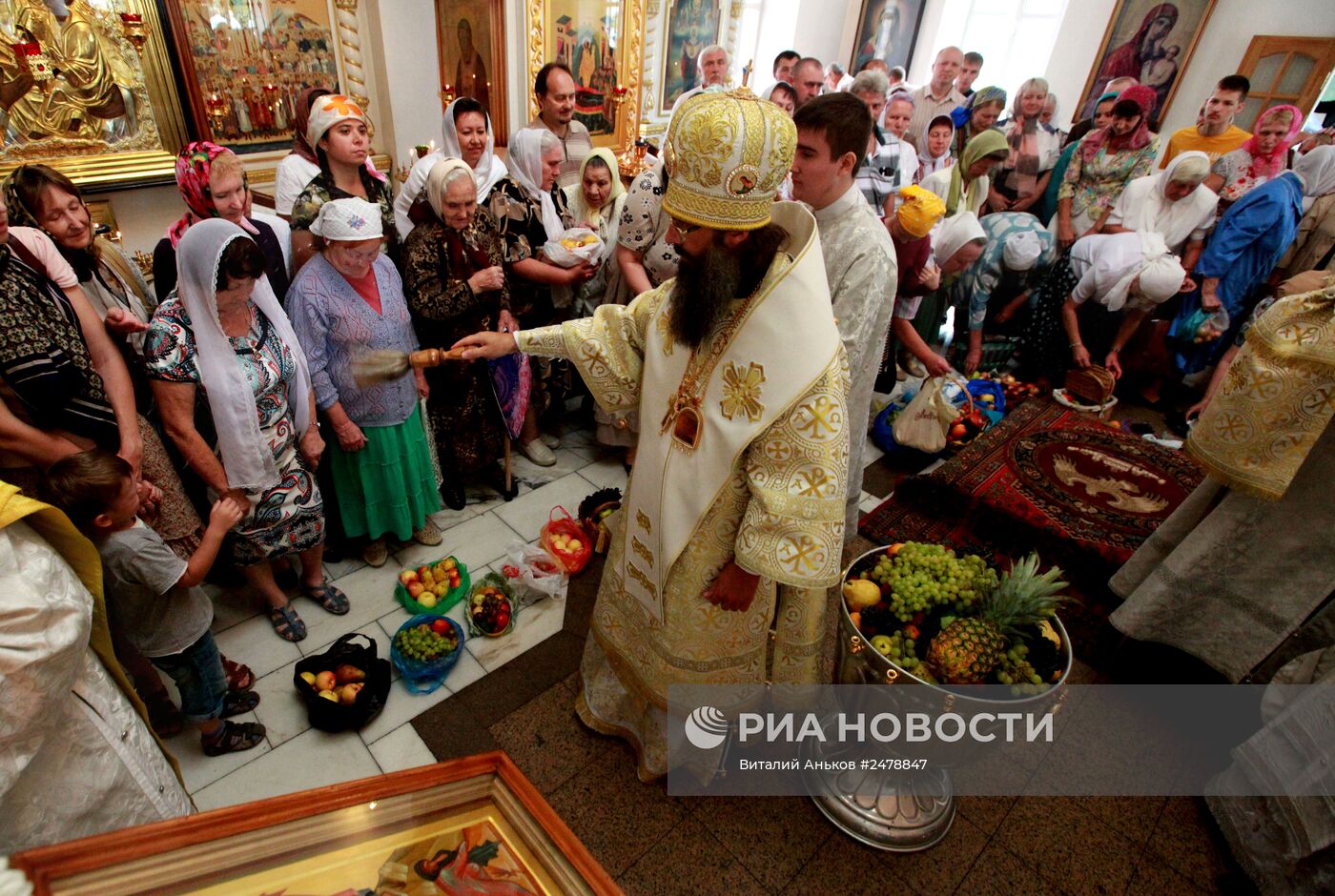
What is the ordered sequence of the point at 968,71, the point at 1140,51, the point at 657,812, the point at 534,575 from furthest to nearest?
1. the point at 1140,51
2. the point at 968,71
3. the point at 534,575
4. the point at 657,812

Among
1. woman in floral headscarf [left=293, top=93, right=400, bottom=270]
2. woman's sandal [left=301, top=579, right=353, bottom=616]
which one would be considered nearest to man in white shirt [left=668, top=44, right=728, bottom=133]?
woman in floral headscarf [left=293, top=93, right=400, bottom=270]

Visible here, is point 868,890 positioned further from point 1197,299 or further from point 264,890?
point 1197,299

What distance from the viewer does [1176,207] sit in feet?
18.1

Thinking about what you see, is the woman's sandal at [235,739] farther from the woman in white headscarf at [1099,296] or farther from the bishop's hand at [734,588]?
the woman in white headscarf at [1099,296]

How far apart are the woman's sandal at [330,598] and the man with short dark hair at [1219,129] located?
25.4ft

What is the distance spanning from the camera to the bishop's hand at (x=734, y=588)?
6.01 feet

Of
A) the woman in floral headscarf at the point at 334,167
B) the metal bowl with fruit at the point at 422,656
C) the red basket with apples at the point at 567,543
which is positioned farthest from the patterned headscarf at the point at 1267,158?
the metal bowl with fruit at the point at 422,656

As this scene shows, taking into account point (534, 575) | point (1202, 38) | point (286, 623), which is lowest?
point (286, 623)

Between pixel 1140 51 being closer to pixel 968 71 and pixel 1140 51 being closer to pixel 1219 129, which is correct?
pixel 968 71

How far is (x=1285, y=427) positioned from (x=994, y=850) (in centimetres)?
178

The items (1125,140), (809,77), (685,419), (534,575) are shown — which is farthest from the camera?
(809,77)

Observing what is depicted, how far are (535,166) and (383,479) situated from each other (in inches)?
87.8

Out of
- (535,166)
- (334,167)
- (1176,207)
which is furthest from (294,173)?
(1176,207)

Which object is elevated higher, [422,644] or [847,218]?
[847,218]
